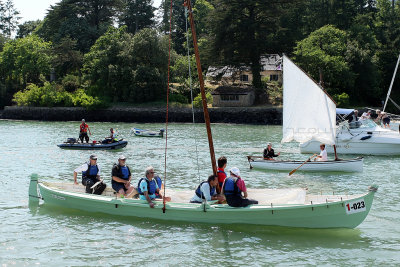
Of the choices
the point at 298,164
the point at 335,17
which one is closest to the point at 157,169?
the point at 298,164

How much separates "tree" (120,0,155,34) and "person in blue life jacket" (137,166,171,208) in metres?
85.4

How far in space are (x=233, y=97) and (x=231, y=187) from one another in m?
63.6

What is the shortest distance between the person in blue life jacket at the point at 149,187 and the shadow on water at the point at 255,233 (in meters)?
0.82

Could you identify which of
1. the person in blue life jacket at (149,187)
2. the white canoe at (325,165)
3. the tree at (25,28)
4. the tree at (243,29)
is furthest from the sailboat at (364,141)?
the tree at (25,28)

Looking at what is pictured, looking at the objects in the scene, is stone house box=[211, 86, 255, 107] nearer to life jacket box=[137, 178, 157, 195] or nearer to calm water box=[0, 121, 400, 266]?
calm water box=[0, 121, 400, 266]

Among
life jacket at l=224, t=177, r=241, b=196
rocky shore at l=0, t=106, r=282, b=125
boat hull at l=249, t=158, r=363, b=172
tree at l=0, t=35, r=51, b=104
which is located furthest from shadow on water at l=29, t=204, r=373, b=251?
tree at l=0, t=35, r=51, b=104

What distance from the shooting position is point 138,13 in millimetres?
100125

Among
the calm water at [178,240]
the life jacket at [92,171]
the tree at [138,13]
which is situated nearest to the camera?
the calm water at [178,240]

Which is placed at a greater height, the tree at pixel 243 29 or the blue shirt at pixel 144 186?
the tree at pixel 243 29

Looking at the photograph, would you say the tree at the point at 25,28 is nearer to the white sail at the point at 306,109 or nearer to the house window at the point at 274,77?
the house window at the point at 274,77

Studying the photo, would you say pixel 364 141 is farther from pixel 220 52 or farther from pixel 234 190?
pixel 220 52

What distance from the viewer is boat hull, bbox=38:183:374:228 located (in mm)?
15344

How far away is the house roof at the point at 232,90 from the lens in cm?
7806

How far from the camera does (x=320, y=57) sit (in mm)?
71812
